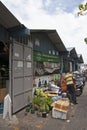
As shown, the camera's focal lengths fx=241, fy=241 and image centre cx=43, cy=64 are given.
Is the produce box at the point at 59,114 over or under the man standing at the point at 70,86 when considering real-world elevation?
under

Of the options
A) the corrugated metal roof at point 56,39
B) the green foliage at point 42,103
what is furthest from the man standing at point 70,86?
the corrugated metal roof at point 56,39

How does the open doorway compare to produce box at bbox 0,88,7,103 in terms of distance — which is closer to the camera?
produce box at bbox 0,88,7,103

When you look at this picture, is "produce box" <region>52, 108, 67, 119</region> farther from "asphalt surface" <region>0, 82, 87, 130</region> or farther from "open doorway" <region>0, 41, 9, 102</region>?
"open doorway" <region>0, 41, 9, 102</region>

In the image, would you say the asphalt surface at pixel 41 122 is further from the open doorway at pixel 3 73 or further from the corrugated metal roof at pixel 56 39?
the corrugated metal roof at pixel 56 39

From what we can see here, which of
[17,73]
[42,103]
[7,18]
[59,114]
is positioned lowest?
[59,114]

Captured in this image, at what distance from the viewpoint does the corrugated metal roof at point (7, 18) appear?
928 centimetres

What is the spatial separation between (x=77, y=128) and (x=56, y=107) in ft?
5.94

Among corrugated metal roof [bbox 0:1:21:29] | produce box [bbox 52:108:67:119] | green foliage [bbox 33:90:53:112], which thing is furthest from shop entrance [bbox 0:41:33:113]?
produce box [bbox 52:108:67:119]

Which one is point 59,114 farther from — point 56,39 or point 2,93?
point 56,39

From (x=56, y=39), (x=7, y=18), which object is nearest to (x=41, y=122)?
(x=7, y=18)

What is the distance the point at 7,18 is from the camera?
10.5 metres

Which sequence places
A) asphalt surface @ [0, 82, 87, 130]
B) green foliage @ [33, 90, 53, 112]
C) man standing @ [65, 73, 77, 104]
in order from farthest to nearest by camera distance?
1. man standing @ [65, 73, 77, 104]
2. green foliage @ [33, 90, 53, 112]
3. asphalt surface @ [0, 82, 87, 130]

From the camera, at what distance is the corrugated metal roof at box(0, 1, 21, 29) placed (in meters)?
9.28

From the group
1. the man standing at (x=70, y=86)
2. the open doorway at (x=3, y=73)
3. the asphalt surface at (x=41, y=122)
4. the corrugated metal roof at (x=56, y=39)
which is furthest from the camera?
the corrugated metal roof at (x=56, y=39)
